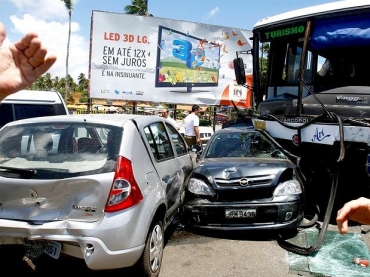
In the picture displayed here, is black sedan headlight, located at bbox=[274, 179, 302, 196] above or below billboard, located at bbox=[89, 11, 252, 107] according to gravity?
below

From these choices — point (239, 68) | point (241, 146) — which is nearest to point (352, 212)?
point (241, 146)

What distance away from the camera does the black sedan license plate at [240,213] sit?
488 cm

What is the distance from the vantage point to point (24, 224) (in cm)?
321

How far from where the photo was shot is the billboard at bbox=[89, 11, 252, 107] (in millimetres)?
12938

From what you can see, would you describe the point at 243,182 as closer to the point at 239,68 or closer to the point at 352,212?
the point at 352,212

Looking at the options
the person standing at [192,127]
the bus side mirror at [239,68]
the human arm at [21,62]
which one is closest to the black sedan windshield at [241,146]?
the bus side mirror at [239,68]

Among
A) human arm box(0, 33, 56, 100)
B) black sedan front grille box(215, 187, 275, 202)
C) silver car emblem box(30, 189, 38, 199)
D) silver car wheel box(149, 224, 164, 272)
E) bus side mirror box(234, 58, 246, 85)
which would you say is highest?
bus side mirror box(234, 58, 246, 85)

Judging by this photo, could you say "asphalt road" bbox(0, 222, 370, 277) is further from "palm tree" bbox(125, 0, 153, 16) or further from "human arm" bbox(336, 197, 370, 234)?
"palm tree" bbox(125, 0, 153, 16)

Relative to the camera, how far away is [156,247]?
12.6 feet

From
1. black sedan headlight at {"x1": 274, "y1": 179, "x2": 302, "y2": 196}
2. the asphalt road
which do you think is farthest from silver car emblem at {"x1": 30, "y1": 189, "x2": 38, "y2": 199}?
black sedan headlight at {"x1": 274, "y1": 179, "x2": 302, "y2": 196}


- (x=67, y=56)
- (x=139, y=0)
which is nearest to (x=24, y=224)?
(x=139, y=0)

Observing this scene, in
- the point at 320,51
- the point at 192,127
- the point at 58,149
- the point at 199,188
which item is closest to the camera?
the point at 58,149

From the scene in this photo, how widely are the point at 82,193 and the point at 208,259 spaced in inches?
74.6

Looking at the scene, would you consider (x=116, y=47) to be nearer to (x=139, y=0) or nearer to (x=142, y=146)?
(x=142, y=146)
